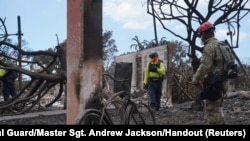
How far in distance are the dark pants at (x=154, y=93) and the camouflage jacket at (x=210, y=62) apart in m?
6.25

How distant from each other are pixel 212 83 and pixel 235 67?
528 mm

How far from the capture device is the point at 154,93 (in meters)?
13.9

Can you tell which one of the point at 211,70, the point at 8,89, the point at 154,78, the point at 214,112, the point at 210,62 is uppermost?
the point at 210,62

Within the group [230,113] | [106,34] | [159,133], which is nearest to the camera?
[159,133]

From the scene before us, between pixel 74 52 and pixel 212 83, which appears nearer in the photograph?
pixel 212 83

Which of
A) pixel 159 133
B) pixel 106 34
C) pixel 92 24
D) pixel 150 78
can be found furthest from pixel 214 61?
pixel 106 34

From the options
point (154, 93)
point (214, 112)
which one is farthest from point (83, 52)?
point (154, 93)

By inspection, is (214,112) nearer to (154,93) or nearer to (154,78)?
(154,93)

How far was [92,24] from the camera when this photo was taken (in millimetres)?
8586

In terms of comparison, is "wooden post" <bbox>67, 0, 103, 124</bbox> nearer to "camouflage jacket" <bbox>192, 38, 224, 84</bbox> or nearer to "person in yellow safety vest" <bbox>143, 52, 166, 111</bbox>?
"camouflage jacket" <bbox>192, 38, 224, 84</bbox>

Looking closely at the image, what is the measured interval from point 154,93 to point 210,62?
649 centimetres

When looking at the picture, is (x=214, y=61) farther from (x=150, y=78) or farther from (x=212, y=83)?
(x=150, y=78)

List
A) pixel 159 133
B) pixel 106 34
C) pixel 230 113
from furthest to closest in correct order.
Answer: pixel 106 34 < pixel 230 113 < pixel 159 133

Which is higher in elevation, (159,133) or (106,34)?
(106,34)
